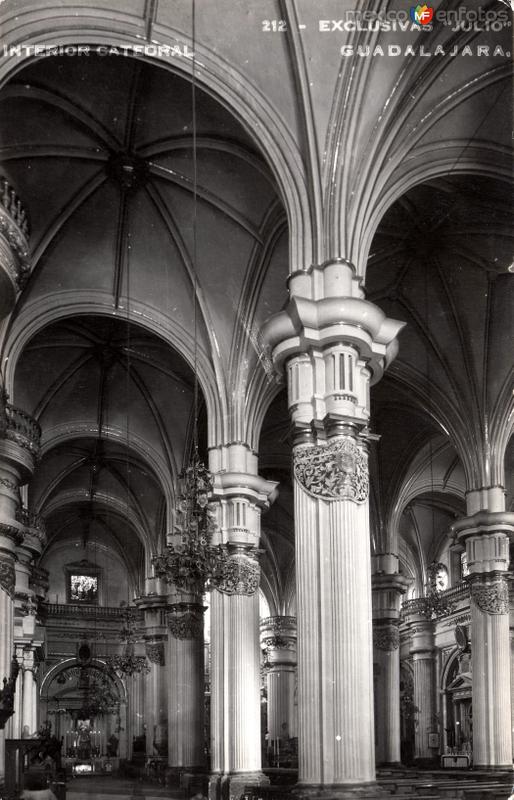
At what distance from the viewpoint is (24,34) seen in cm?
1324

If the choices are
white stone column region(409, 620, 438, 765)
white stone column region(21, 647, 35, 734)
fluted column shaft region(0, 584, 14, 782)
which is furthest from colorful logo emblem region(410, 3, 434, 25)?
white stone column region(409, 620, 438, 765)

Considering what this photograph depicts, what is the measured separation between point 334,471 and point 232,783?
25.1 feet

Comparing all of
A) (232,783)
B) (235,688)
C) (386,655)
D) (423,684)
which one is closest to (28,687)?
(386,655)

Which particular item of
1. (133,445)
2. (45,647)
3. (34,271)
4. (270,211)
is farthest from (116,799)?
(45,647)

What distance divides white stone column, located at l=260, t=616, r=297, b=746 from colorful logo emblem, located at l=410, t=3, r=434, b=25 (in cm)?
2819

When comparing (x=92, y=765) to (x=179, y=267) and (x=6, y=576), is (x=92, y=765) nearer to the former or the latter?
(x=6, y=576)

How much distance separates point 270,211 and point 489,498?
24.9 ft

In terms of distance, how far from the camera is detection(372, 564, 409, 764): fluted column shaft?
2589 centimetres

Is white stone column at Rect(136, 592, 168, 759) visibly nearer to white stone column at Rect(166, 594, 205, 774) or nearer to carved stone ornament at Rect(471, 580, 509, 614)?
white stone column at Rect(166, 594, 205, 774)

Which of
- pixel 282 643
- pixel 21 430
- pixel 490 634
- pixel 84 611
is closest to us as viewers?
pixel 21 430

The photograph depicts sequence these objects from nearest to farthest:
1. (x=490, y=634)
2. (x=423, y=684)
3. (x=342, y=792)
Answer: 1. (x=342, y=792)
2. (x=490, y=634)
3. (x=423, y=684)

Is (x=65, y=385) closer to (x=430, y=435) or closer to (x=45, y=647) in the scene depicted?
(x=430, y=435)

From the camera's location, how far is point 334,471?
12.6 meters

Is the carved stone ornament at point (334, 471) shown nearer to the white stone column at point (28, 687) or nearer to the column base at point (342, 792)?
the column base at point (342, 792)
